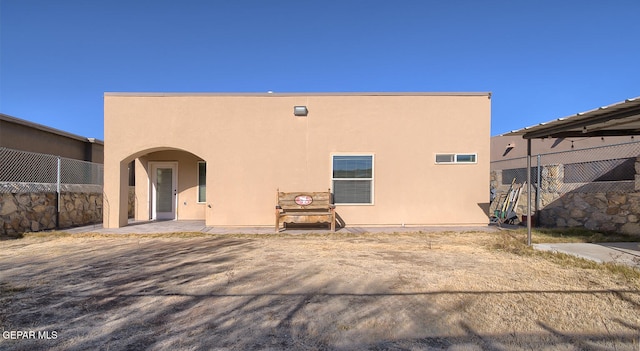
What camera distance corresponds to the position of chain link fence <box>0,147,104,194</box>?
29.2 feet

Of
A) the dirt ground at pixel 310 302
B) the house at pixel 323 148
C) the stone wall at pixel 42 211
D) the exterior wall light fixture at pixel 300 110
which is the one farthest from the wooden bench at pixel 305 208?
the stone wall at pixel 42 211

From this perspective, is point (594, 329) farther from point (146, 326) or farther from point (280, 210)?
point (280, 210)

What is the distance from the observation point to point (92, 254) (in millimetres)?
6391

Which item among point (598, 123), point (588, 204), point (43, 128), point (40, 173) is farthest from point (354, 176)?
point (43, 128)

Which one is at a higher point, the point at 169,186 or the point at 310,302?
the point at 169,186

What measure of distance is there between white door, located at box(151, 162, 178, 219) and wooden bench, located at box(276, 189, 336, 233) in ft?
14.4

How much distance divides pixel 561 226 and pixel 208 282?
10.2 meters

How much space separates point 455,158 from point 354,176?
300 cm

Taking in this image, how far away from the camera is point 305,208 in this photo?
32.4 feet

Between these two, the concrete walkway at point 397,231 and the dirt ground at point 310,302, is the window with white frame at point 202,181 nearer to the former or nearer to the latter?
the concrete walkway at point 397,231

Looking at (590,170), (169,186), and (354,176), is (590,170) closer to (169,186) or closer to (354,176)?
(354,176)

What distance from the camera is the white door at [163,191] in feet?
39.6

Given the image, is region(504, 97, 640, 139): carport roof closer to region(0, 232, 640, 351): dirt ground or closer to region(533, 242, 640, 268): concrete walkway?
region(533, 242, 640, 268): concrete walkway

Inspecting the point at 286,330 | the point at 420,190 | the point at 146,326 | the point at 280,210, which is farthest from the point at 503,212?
the point at 146,326
